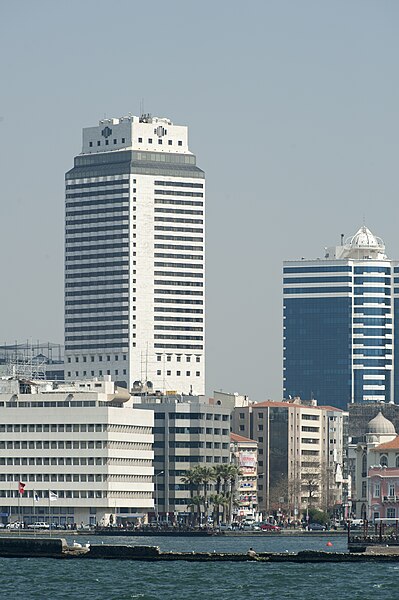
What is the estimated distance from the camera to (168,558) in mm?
167750

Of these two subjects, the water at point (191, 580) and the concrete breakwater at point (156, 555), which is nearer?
the water at point (191, 580)

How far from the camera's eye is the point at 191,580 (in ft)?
480

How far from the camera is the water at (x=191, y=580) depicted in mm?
134625

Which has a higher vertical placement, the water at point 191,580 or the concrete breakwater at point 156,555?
the concrete breakwater at point 156,555

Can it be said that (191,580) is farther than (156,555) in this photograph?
No

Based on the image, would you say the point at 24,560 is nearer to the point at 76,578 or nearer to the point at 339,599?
the point at 76,578

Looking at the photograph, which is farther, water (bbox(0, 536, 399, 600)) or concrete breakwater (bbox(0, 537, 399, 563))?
concrete breakwater (bbox(0, 537, 399, 563))

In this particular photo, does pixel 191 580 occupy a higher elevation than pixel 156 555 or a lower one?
lower

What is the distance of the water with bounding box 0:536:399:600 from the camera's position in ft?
442

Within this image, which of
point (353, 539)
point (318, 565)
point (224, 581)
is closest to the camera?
point (224, 581)

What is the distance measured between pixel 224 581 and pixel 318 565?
61.6 ft

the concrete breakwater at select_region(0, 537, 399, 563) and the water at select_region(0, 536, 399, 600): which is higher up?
the concrete breakwater at select_region(0, 537, 399, 563)

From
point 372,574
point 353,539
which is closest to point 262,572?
point 372,574

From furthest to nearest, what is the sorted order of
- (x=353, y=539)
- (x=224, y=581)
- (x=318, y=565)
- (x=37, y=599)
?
(x=353, y=539)
(x=318, y=565)
(x=224, y=581)
(x=37, y=599)
